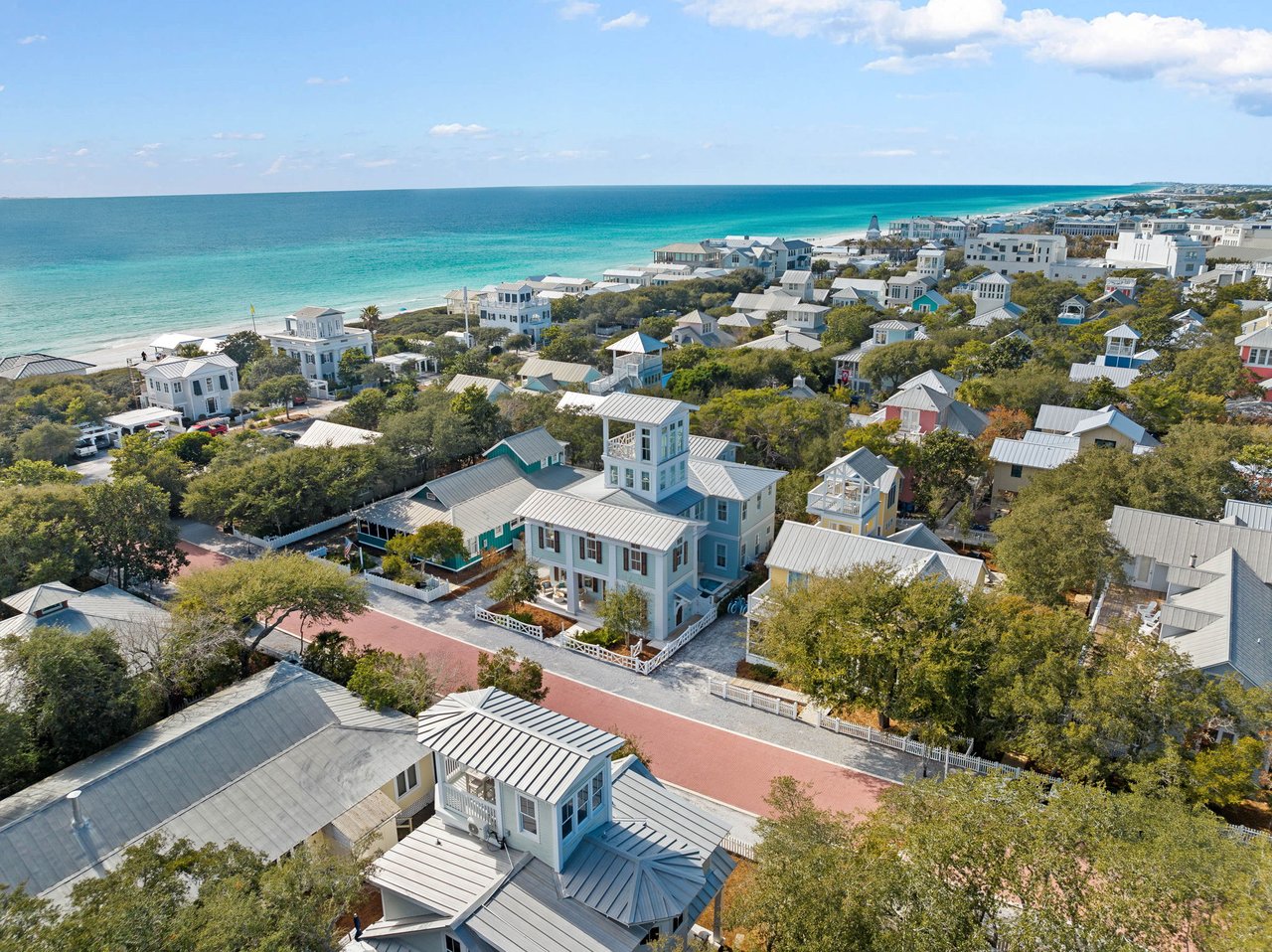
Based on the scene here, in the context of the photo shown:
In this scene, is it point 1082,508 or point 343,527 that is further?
point 343,527

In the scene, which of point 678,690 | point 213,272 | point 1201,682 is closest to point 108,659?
point 678,690

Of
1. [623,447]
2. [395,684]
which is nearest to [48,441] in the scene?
[623,447]

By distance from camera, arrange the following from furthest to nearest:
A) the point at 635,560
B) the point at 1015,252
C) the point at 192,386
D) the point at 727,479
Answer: the point at 1015,252 < the point at 192,386 < the point at 727,479 < the point at 635,560

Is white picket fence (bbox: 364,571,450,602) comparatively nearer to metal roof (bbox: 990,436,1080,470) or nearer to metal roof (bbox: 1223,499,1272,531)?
metal roof (bbox: 990,436,1080,470)

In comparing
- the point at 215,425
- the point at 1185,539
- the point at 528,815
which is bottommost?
the point at 215,425

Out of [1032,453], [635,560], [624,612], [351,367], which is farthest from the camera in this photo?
[351,367]

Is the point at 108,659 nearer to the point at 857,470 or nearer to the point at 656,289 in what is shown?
the point at 857,470

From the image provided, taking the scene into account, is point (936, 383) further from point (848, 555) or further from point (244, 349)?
point (244, 349)
